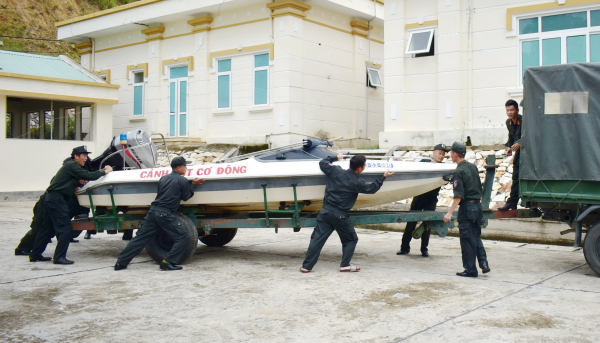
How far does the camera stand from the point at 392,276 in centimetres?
670

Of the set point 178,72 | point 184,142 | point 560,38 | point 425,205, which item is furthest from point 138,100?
point 425,205

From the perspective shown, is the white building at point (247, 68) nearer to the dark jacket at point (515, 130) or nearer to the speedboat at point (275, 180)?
the speedboat at point (275, 180)

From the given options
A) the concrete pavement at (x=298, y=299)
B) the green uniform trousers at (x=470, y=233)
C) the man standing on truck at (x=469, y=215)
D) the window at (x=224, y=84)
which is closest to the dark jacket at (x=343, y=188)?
the concrete pavement at (x=298, y=299)

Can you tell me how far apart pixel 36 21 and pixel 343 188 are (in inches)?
1192

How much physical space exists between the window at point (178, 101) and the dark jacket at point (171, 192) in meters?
10.8

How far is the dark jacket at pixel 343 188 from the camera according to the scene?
6875mm

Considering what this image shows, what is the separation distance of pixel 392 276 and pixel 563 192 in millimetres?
2321

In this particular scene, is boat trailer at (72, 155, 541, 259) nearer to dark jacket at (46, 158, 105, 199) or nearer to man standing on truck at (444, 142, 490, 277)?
dark jacket at (46, 158, 105, 199)

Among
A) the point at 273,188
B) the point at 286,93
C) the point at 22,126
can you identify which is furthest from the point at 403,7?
the point at 22,126

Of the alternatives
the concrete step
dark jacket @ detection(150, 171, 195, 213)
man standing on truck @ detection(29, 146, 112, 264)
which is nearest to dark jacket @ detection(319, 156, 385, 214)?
dark jacket @ detection(150, 171, 195, 213)

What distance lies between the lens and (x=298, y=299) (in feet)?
18.4

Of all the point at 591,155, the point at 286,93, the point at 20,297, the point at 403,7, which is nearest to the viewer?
the point at 20,297

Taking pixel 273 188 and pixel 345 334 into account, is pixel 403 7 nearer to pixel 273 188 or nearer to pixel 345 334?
pixel 273 188

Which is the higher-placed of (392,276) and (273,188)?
(273,188)
